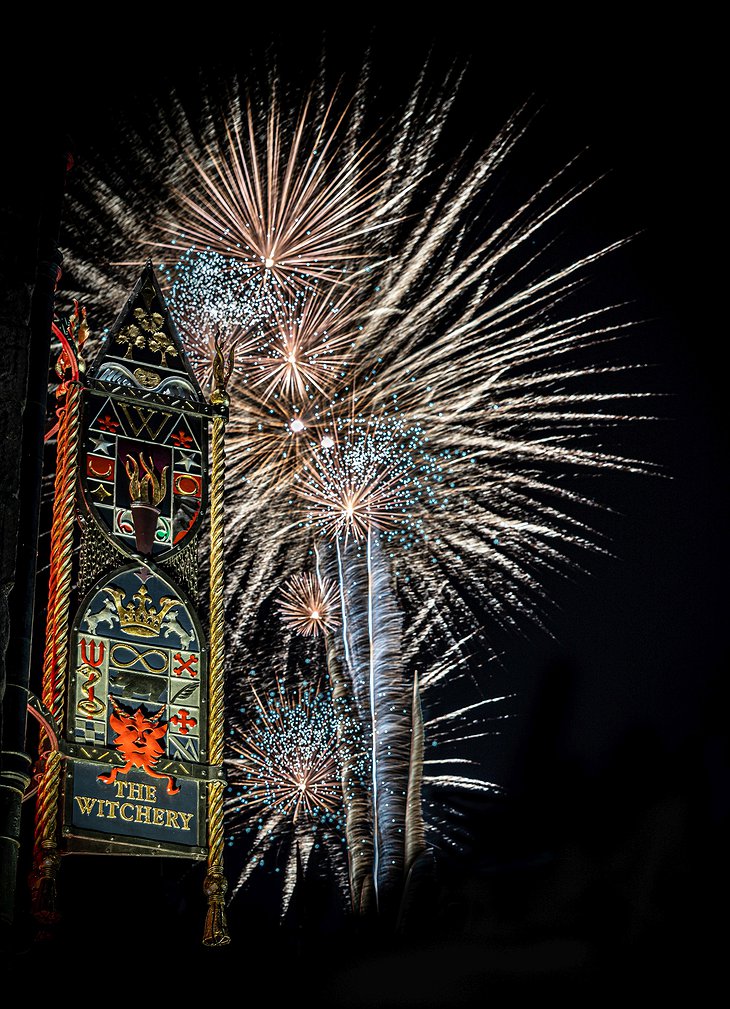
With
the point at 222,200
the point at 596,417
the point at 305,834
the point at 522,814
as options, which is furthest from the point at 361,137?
the point at 522,814

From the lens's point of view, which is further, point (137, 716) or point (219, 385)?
point (219, 385)

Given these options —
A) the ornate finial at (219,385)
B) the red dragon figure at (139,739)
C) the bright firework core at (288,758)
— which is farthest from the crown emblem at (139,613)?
the bright firework core at (288,758)

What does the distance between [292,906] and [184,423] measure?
12.3 meters

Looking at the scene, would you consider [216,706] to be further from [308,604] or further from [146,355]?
[308,604]

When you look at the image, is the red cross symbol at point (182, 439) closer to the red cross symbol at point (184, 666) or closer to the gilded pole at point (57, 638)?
the gilded pole at point (57, 638)

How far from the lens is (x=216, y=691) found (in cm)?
1384

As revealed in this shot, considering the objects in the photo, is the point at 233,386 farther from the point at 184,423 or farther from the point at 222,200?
the point at 184,423

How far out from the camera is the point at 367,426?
80.3 ft

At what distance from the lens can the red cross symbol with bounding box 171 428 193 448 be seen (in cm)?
1476

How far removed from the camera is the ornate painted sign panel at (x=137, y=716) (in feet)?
42.9

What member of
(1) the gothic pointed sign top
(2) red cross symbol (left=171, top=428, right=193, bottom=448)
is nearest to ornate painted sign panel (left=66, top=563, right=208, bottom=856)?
(2) red cross symbol (left=171, top=428, right=193, bottom=448)

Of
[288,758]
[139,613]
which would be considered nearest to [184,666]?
[139,613]

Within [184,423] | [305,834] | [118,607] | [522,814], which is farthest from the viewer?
[522,814]

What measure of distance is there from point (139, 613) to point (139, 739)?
41.7 inches
